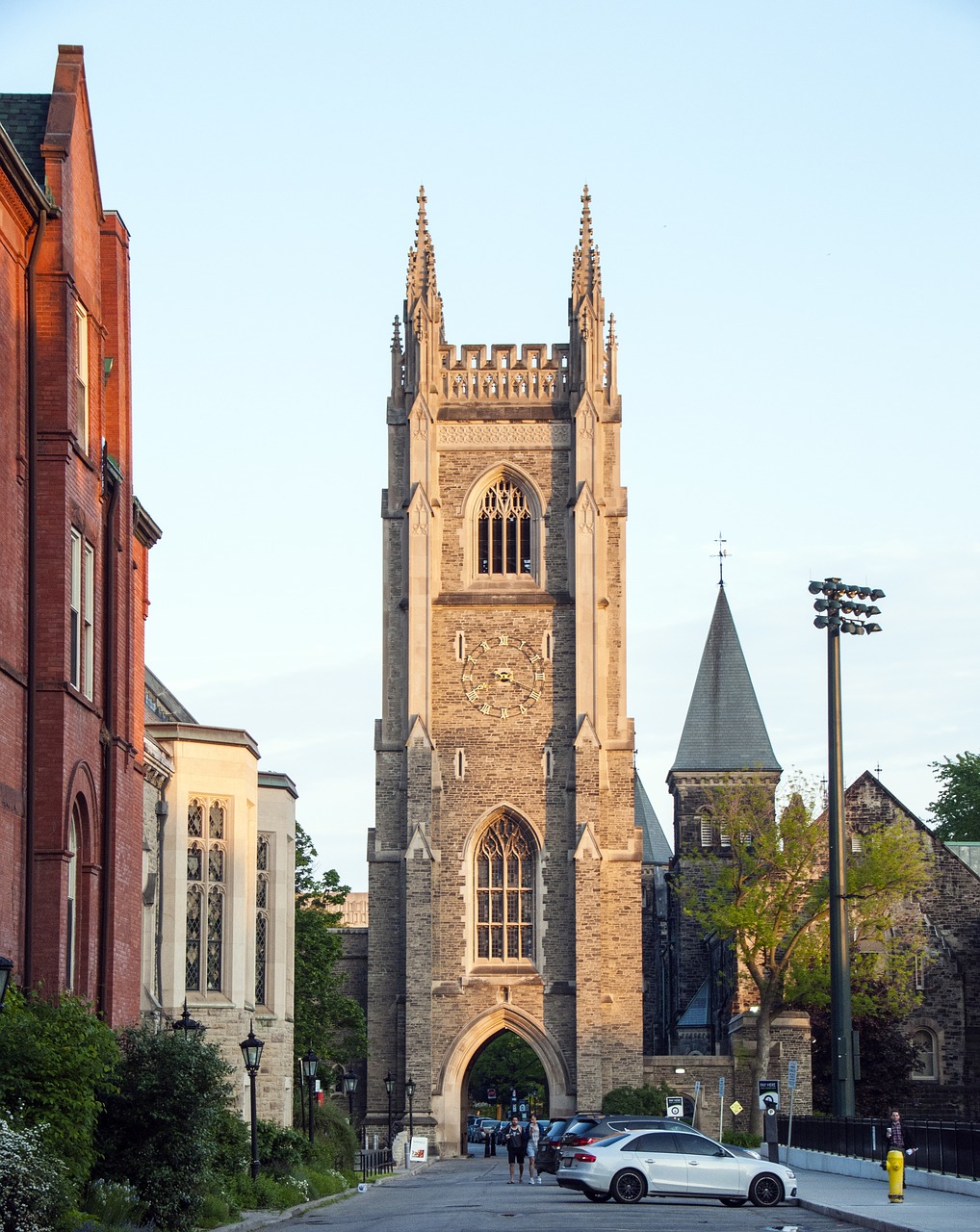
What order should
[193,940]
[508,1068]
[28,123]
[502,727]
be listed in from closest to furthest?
[28,123] → [193,940] → [502,727] → [508,1068]

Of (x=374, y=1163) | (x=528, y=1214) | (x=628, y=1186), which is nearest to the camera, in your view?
(x=528, y=1214)

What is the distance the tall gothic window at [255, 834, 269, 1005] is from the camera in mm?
38531

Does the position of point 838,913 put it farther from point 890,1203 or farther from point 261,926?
point 261,926

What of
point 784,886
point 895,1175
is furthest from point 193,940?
point 784,886

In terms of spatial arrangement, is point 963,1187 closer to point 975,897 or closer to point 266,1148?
point 266,1148

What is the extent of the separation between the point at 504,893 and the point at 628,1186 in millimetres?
29919

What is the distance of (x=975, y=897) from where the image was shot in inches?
2707

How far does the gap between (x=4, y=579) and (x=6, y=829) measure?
2.46 meters

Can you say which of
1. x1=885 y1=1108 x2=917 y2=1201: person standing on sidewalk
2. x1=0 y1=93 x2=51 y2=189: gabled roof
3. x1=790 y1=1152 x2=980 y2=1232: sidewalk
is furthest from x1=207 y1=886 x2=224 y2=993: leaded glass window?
x1=0 y1=93 x2=51 y2=189: gabled roof

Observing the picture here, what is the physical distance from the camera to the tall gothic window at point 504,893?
2344 inches

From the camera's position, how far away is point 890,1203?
26297 millimetres

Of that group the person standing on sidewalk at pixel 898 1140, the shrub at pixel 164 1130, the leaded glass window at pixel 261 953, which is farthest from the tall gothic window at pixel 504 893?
the shrub at pixel 164 1130

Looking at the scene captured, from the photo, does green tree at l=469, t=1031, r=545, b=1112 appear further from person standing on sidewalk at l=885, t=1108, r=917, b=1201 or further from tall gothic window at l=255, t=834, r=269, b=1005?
person standing on sidewalk at l=885, t=1108, r=917, b=1201

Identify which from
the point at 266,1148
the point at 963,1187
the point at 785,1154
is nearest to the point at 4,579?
the point at 266,1148
